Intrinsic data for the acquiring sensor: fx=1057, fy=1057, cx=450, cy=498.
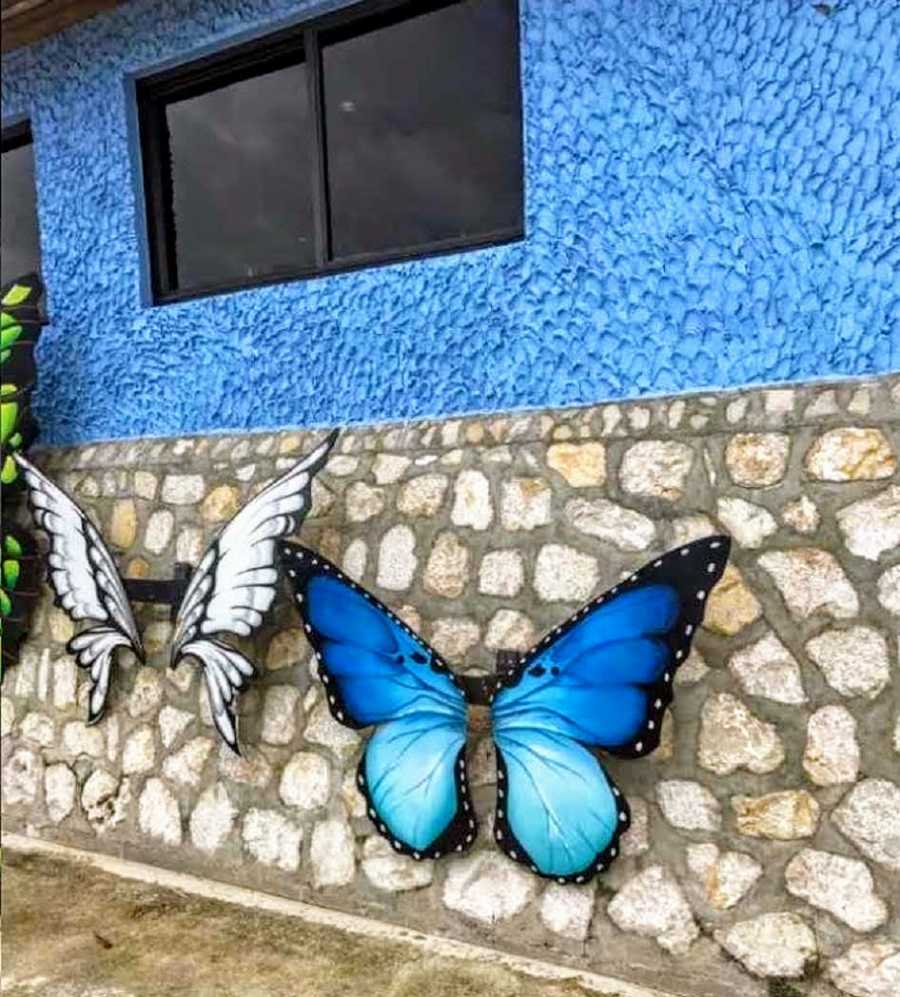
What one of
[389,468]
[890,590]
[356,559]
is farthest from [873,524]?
[356,559]

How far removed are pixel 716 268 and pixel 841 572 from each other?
90 centimetres

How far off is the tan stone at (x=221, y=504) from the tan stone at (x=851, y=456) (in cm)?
205

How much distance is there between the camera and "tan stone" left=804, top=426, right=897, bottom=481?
2623 millimetres

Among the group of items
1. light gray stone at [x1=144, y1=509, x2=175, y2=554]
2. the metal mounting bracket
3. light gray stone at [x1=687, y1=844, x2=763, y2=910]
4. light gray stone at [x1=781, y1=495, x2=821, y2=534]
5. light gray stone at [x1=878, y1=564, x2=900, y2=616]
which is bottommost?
light gray stone at [x1=687, y1=844, x2=763, y2=910]

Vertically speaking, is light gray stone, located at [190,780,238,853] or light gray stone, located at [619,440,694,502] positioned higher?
light gray stone, located at [619,440,694,502]

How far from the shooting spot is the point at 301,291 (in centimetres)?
374

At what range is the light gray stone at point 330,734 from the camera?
3.52 meters

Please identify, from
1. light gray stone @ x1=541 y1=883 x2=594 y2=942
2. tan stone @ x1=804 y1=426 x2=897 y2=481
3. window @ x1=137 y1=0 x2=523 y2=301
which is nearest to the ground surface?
light gray stone @ x1=541 y1=883 x2=594 y2=942

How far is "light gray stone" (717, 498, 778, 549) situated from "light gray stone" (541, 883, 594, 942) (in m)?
1.10

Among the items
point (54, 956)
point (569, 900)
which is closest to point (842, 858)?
point (569, 900)

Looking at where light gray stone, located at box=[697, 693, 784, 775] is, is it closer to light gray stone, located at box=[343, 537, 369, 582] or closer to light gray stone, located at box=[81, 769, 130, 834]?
light gray stone, located at box=[343, 537, 369, 582]

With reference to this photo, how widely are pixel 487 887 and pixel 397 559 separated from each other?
Result: 3.46ft

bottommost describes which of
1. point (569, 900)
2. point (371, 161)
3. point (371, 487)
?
point (569, 900)

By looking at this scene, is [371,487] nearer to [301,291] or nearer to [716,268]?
[301,291]
